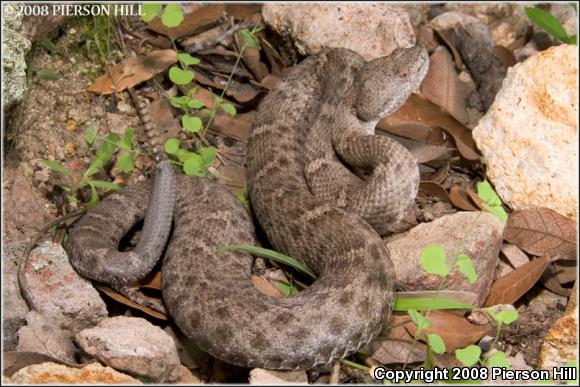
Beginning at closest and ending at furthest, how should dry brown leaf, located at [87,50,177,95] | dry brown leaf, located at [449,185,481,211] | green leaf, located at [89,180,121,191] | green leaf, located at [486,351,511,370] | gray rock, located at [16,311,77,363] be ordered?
green leaf, located at [486,351,511,370] < gray rock, located at [16,311,77,363] < green leaf, located at [89,180,121,191] < dry brown leaf, located at [449,185,481,211] < dry brown leaf, located at [87,50,177,95]

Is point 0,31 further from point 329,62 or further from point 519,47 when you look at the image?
point 519,47

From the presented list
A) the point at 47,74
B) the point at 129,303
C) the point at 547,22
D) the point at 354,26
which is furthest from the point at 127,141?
the point at 547,22

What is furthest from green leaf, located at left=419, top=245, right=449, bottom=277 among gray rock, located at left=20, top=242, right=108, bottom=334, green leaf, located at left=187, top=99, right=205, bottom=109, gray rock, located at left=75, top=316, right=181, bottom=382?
green leaf, located at left=187, top=99, right=205, bottom=109

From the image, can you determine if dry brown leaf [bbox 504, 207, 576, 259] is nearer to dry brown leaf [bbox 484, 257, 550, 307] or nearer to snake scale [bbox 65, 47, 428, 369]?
dry brown leaf [bbox 484, 257, 550, 307]

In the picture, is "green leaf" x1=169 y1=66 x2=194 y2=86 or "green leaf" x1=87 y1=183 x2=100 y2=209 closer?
"green leaf" x1=87 y1=183 x2=100 y2=209

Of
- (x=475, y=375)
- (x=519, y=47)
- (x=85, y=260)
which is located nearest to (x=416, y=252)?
(x=475, y=375)

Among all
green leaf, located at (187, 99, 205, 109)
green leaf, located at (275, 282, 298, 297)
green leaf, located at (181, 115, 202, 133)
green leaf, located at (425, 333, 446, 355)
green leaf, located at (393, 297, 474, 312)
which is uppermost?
green leaf, located at (187, 99, 205, 109)
